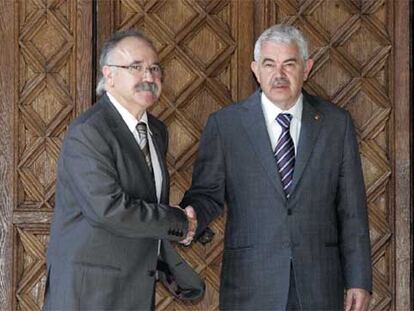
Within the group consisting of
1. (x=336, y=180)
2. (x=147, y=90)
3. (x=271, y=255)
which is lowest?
(x=271, y=255)

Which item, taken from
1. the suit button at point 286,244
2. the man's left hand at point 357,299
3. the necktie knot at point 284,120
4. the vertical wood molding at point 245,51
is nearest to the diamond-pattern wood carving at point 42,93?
the vertical wood molding at point 245,51

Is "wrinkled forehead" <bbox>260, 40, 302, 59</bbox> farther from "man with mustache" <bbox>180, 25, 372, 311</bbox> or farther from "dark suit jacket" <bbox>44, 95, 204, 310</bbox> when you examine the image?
"dark suit jacket" <bbox>44, 95, 204, 310</bbox>

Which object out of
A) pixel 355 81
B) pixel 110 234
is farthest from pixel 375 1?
pixel 110 234

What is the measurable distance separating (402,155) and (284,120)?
3.10 feet

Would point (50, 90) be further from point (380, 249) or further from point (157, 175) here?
point (380, 249)

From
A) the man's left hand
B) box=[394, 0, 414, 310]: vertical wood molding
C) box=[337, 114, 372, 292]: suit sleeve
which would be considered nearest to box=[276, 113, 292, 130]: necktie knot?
box=[337, 114, 372, 292]: suit sleeve

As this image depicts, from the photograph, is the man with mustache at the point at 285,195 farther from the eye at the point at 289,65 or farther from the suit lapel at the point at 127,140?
the suit lapel at the point at 127,140

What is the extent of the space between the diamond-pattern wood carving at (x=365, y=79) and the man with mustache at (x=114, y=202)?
3.81 feet

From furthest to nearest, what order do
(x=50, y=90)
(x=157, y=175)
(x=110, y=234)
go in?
1. (x=50, y=90)
2. (x=157, y=175)
3. (x=110, y=234)

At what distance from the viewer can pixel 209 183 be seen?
10.6 feet

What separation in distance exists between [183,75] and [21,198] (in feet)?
3.09

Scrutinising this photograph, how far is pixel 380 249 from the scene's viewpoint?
12.9 feet

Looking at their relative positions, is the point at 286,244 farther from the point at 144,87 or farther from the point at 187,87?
the point at 187,87

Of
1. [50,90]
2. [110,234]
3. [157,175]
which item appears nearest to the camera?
[110,234]
